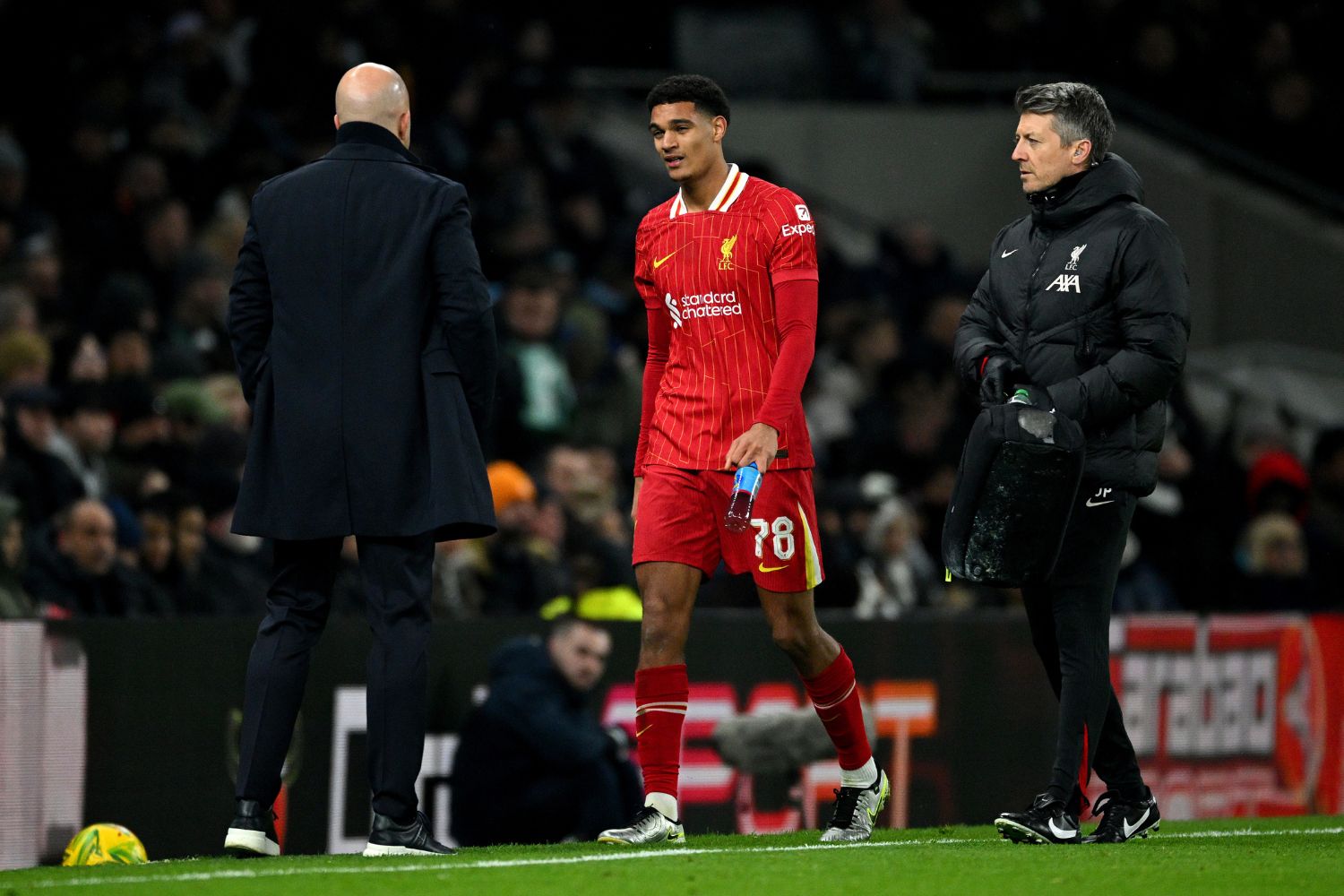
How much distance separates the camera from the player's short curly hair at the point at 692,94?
6730 mm

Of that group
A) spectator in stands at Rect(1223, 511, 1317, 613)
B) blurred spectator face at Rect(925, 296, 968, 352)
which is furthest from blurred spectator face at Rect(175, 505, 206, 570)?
blurred spectator face at Rect(925, 296, 968, 352)

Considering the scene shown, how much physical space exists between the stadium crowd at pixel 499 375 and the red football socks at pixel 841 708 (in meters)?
3.36

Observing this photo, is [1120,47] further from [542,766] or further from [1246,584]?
[542,766]

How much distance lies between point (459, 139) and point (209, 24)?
5.85ft

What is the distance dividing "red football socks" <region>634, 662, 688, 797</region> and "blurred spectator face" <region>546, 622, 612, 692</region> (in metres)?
2.79

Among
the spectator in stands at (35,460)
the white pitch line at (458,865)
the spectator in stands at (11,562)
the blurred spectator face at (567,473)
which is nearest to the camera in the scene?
the white pitch line at (458,865)

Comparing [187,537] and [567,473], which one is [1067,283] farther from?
[567,473]

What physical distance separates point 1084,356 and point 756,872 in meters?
1.86

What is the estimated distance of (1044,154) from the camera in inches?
261

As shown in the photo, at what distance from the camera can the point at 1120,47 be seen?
1961 centimetres

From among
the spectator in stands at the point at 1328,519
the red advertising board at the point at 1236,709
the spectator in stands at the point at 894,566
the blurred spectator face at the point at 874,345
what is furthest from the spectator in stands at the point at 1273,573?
the blurred spectator face at the point at 874,345

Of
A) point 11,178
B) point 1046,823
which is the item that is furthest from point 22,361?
point 1046,823

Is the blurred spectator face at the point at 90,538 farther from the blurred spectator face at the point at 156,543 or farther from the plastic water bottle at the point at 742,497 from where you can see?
the plastic water bottle at the point at 742,497

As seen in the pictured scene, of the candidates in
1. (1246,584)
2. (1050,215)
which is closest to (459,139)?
(1246,584)
